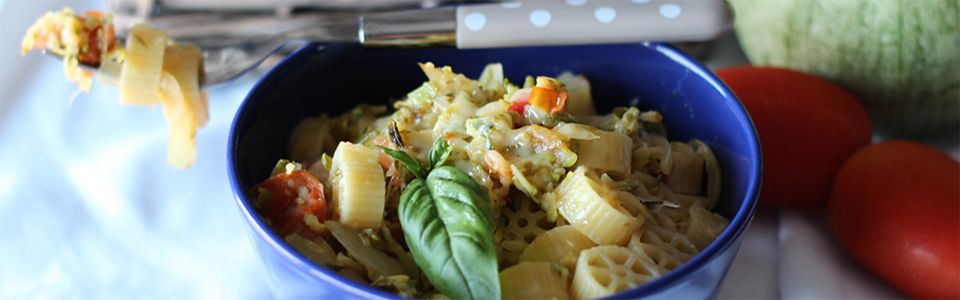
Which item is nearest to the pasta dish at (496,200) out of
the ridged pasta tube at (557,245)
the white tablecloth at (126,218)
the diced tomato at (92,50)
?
the ridged pasta tube at (557,245)

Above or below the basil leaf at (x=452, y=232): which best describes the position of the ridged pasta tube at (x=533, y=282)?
below

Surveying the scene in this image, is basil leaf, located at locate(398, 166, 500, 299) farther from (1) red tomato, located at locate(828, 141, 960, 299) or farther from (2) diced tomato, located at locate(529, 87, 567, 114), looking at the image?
(1) red tomato, located at locate(828, 141, 960, 299)

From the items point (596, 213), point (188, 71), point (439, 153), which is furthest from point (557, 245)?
point (188, 71)

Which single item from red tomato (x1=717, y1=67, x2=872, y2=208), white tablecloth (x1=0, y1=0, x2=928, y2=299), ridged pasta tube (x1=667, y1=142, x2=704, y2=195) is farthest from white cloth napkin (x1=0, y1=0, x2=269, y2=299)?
red tomato (x1=717, y1=67, x2=872, y2=208)

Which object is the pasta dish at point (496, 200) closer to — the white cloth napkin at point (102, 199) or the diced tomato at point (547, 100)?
the diced tomato at point (547, 100)

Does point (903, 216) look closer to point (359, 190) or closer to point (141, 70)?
point (359, 190)
